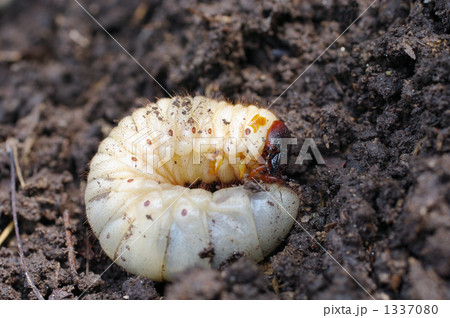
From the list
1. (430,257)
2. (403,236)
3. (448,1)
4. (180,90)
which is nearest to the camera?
(430,257)

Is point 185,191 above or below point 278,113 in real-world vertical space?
below

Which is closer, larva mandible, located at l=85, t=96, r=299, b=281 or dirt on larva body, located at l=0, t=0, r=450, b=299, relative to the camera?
dirt on larva body, located at l=0, t=0, r=450, b=299

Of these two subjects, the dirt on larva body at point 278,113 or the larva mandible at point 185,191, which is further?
the larva mandible at point 185,191

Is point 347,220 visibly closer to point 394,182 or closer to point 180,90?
point 394,182

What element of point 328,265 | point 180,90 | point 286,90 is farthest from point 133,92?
point 328,265

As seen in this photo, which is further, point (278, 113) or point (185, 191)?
point (278, 113)
